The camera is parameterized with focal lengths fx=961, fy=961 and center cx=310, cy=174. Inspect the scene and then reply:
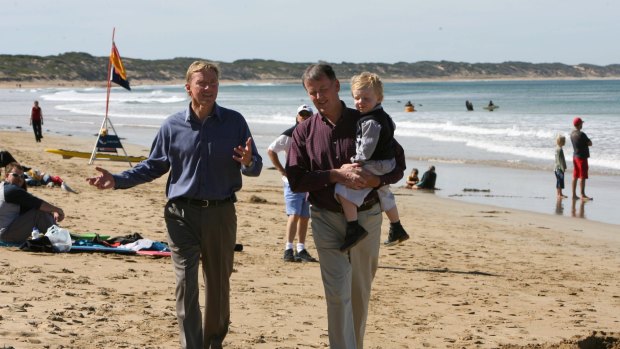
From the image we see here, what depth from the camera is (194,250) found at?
5.49m

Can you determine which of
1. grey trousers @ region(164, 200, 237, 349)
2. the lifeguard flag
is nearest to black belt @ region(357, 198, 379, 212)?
grey trousers @ region(164, 200, 237, 349)

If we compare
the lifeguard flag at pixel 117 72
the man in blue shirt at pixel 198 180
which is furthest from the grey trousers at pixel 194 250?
the lifeguard flag at pixel 117 72

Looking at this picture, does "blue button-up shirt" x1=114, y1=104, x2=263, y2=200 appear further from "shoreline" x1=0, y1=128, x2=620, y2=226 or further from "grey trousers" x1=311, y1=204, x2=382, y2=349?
"shoreline" x1=0, y1=128, x2=620, y2=226

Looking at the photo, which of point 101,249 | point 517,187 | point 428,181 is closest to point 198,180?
point 101,249

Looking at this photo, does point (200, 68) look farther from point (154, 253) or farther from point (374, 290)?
point (154, 253)

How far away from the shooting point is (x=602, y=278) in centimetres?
947

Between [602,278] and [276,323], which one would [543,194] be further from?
[276,323]

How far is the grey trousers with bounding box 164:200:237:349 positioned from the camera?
5.45m

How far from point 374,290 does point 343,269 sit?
10.7 feet

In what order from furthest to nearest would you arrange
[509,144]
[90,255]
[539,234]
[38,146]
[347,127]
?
1. [509,144]
2. [38,146]
3. [539,234]
4. [90,255]
5. [347,127]

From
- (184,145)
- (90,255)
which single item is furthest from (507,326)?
(90,255)

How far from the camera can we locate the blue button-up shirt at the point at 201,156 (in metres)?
5.44

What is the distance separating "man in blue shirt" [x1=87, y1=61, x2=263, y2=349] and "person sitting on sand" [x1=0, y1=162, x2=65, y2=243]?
156 inches

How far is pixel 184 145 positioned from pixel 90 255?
393cm
